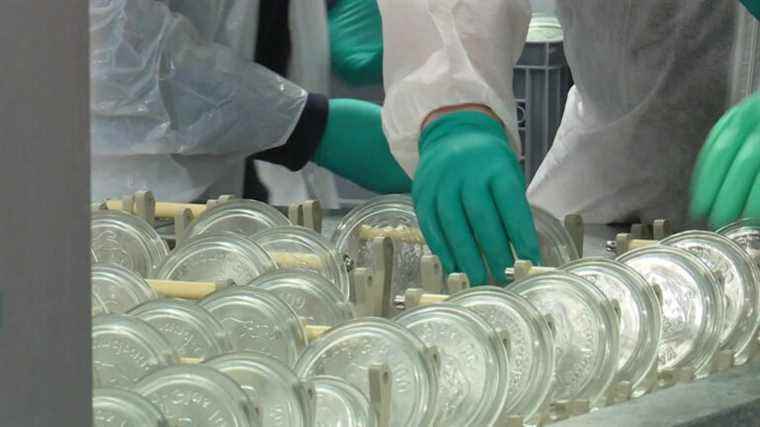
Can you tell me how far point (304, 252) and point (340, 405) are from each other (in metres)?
0.64

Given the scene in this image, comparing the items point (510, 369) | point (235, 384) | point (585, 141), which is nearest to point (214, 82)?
point (585, 141)

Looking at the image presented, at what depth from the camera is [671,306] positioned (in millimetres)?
1688

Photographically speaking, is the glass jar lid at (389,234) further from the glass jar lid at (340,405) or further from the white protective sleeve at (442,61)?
the glass jar lid at (340,405)

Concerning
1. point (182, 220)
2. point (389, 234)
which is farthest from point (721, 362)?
point (182, 220)

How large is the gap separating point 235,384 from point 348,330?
211mm

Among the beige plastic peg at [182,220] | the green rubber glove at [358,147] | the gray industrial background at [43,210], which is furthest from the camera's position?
the green rubber glove at [358,147]

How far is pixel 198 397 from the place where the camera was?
3.76 feet

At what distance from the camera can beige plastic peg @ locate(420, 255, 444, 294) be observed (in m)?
1.80

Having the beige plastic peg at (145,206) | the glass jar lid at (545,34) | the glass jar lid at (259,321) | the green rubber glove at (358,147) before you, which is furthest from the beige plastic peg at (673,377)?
the glass jar lid at (545,34)

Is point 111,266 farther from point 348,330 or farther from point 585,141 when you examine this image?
point 585,141

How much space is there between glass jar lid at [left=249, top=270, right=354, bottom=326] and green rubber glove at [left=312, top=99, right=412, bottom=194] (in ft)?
6.43

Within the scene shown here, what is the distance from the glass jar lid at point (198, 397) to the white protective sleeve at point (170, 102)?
6.13 ft

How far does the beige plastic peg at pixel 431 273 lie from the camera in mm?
1804

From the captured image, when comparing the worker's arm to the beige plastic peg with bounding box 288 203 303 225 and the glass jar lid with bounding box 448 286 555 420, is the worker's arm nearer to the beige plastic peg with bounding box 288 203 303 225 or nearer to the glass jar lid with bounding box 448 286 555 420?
the beige plastic peg with bounding box 288 203 303 225
